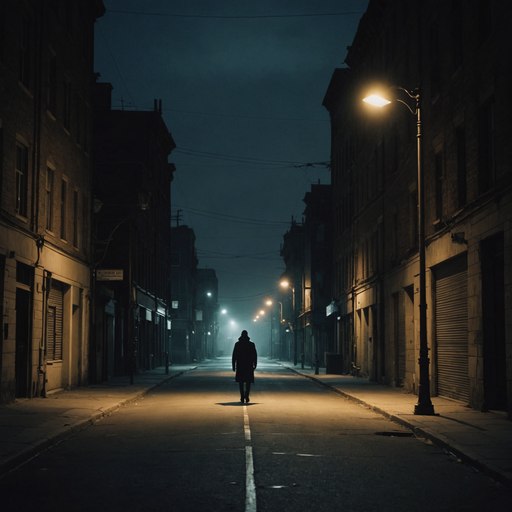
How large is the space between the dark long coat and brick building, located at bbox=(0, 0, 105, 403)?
588cm

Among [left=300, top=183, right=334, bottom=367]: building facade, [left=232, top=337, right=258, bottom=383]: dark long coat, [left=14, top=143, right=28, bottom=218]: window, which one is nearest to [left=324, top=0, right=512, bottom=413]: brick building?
[left=232, top=337, right=258, bottom=383]: dark long coat

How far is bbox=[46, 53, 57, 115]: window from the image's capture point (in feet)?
78.5

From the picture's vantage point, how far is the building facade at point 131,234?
3459 cm

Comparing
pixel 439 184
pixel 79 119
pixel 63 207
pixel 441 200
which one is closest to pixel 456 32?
pixel 439 184

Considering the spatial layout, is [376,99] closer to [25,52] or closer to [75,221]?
[25,52]

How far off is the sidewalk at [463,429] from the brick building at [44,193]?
9648 mm

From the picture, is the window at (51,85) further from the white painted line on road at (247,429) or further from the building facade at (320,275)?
the building facade at (320,275)

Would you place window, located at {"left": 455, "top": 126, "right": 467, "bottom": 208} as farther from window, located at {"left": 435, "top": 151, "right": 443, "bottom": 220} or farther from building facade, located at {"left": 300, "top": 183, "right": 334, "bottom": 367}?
Result: building facade, located at {"left": 300, "top": 183, "right": 334, "bottom": 367}

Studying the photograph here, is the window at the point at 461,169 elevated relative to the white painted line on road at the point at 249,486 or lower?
elevated

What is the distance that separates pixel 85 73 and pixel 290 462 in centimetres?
2270

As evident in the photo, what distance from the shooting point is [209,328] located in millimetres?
113750

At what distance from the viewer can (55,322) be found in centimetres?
2495

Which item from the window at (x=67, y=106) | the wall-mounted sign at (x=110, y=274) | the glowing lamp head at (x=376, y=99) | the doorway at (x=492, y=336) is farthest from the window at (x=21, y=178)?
the doorway at (x=492, y=336)

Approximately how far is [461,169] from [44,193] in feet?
40.2
